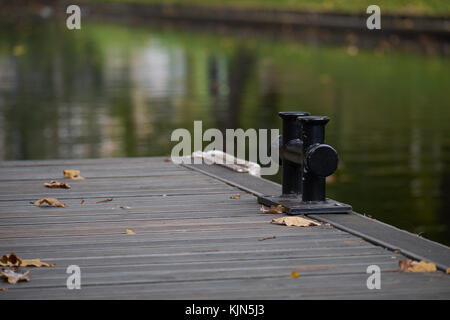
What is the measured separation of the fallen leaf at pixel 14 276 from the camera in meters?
4.77

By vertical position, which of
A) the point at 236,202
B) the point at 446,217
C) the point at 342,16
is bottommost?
the point at 446,217

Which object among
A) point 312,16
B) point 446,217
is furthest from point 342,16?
point 446,217

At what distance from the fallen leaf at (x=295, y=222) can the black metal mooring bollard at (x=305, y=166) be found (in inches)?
8.6

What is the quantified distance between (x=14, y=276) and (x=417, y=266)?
1998 mm

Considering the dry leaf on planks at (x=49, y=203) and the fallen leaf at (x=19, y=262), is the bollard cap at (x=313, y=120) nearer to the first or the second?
the dry leaf on planks at (x=49, y=203)

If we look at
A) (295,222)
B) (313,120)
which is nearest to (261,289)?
(295,222)

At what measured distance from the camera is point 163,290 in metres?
4.63

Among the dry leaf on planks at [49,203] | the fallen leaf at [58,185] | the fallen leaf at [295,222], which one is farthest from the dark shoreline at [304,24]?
the fallen leaf at [295,222]

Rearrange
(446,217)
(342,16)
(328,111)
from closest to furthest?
(446,217) → (328,111) → (342,16)

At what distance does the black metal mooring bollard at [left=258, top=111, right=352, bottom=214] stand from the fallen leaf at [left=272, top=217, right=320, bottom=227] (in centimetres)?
22

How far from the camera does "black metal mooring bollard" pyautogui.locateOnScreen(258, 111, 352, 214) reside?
6.22 meters

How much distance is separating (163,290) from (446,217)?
6.23 m
